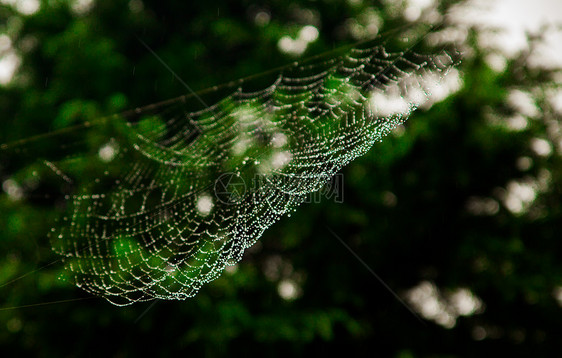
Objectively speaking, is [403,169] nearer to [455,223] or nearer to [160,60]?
[455,223]

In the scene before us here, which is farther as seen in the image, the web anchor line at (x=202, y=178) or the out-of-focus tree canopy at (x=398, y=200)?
the out-of-focus tree canopy at (x=398, y=200)

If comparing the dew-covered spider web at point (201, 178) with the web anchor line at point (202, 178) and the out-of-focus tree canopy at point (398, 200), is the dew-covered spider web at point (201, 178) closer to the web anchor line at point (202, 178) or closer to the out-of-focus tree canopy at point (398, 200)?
the web anchor line at point (202, 178)

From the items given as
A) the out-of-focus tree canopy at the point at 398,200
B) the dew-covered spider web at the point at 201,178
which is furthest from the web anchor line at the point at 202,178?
the out-of-focus tree canopy at the point at 398,200

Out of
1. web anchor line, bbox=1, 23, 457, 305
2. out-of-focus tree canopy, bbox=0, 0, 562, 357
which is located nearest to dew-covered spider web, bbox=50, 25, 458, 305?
web anchor line, bbox=1, 23, 457, 305

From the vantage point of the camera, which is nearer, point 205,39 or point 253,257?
point 253,257

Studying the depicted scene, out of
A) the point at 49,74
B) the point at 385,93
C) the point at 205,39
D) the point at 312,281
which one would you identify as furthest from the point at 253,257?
the point at 49,74

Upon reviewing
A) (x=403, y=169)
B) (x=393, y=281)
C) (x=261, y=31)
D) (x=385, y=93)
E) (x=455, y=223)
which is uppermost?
(x=261, y=31)

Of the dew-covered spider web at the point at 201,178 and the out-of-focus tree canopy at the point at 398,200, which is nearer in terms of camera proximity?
the dew-covered spider web at the point at 201,178

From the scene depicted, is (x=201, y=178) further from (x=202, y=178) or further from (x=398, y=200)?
(x=398, y=200)

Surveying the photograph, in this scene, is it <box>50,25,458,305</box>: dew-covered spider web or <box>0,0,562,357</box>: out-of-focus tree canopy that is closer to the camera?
<box>50,25,458,305</box>: dew-covered spider web

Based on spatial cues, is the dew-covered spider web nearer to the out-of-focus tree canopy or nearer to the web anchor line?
the web anchor line

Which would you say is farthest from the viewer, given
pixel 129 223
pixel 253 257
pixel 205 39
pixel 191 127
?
pixel 205 39
